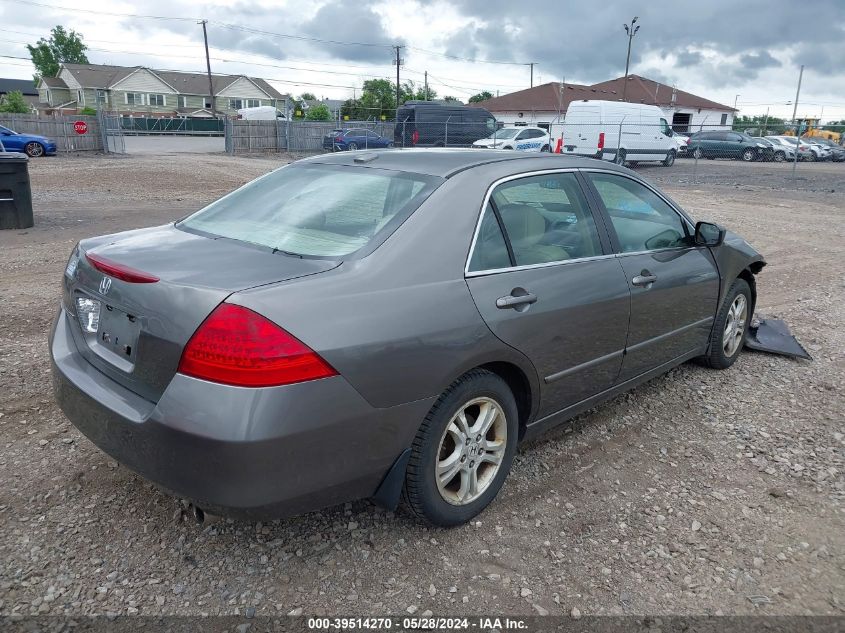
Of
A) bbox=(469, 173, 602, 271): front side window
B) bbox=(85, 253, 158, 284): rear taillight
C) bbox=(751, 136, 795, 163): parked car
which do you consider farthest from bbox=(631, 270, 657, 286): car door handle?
bbox=(751, 136, 795, 163): parked car

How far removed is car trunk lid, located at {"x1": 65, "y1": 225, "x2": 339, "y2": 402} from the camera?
2283mm

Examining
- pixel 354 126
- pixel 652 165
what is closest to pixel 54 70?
pixel 354 126

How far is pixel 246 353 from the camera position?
2.17m

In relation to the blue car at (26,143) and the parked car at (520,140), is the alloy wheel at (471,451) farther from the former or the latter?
the blue car at (26,143)

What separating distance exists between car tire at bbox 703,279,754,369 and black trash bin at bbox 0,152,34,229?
9.30 meters

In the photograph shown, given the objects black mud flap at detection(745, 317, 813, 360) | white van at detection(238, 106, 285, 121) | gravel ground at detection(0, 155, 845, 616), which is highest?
white van at detection(238, 106, 285, 121)

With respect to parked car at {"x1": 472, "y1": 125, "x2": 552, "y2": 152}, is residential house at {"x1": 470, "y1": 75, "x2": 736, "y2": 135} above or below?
above

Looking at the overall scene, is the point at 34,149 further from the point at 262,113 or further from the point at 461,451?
the point at 461,451

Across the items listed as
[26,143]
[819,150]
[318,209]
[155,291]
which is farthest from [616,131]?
[155,291]

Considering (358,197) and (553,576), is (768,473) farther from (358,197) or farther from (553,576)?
(358,197)

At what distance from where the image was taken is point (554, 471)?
3.45 metres

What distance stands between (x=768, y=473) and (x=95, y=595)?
127 inches

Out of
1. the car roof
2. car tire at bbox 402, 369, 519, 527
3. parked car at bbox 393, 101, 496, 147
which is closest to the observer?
car tire at bbox 402, 369, 519, 527

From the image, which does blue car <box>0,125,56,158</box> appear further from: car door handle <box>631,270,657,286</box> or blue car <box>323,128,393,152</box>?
car door handle <box>631,270,657,286</box>
